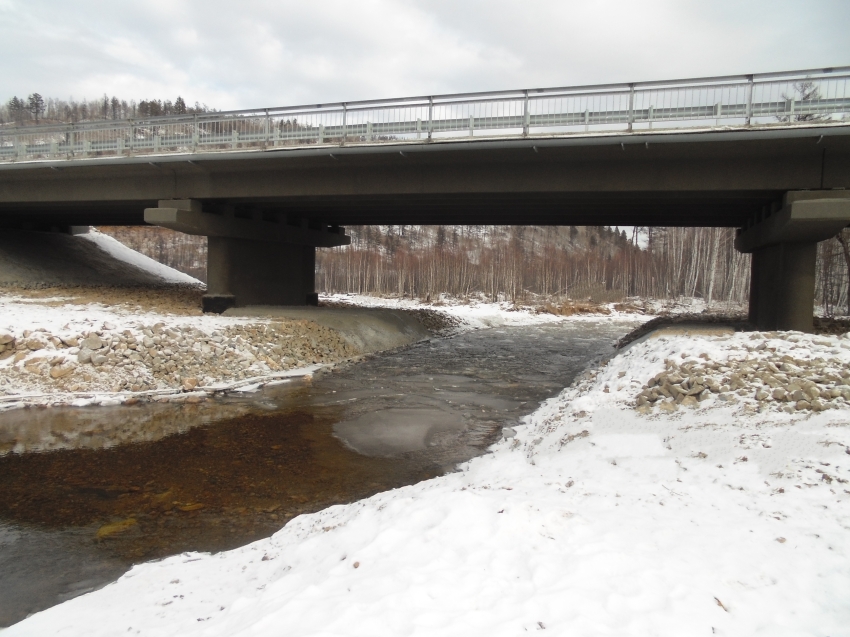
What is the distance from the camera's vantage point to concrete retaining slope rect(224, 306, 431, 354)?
69.5ft

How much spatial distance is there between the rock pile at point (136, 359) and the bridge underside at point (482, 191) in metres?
6.52

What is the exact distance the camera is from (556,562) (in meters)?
4.22

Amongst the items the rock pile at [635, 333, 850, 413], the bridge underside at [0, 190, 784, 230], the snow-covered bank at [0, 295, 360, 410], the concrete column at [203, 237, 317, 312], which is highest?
the bridge underside at [0, 190, 784, 230]

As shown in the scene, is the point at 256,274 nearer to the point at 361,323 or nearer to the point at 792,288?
the point at 361,323

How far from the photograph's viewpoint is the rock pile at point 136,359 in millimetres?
13523

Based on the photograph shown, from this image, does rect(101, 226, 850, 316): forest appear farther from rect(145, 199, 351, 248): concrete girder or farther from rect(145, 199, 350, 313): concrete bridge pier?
rect(145, 199, 351, 248): concrete girder

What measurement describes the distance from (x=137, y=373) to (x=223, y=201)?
10307 mm

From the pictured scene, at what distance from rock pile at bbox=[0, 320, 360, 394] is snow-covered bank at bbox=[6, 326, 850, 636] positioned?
32.1ft

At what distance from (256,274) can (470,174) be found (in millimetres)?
11848

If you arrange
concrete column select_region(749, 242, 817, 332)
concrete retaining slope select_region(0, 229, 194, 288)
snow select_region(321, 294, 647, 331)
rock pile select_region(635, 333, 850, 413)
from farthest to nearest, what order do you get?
snow select_region(321, 294, 647, 331) < concrete retaining slope select_region(0, 229, 194, 288) < concrete column select_region(749, 242, 817, 332) < rock pile select_region(635, 333, 850, 413)

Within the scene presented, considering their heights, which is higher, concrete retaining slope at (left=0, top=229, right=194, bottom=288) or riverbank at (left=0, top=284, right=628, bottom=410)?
concrete retaining slope at (left=0, top=229, right=194, bottom=288)

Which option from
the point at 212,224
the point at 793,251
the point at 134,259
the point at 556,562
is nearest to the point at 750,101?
the point at 793,251

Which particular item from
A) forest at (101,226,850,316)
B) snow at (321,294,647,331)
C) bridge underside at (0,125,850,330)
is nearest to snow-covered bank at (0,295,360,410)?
bridge underside at (0,125,850,330)

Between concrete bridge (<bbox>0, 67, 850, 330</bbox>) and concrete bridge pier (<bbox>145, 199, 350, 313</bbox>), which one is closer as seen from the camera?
concrete bridge (<bbox>0, 67, 850, 330</bbox>)
